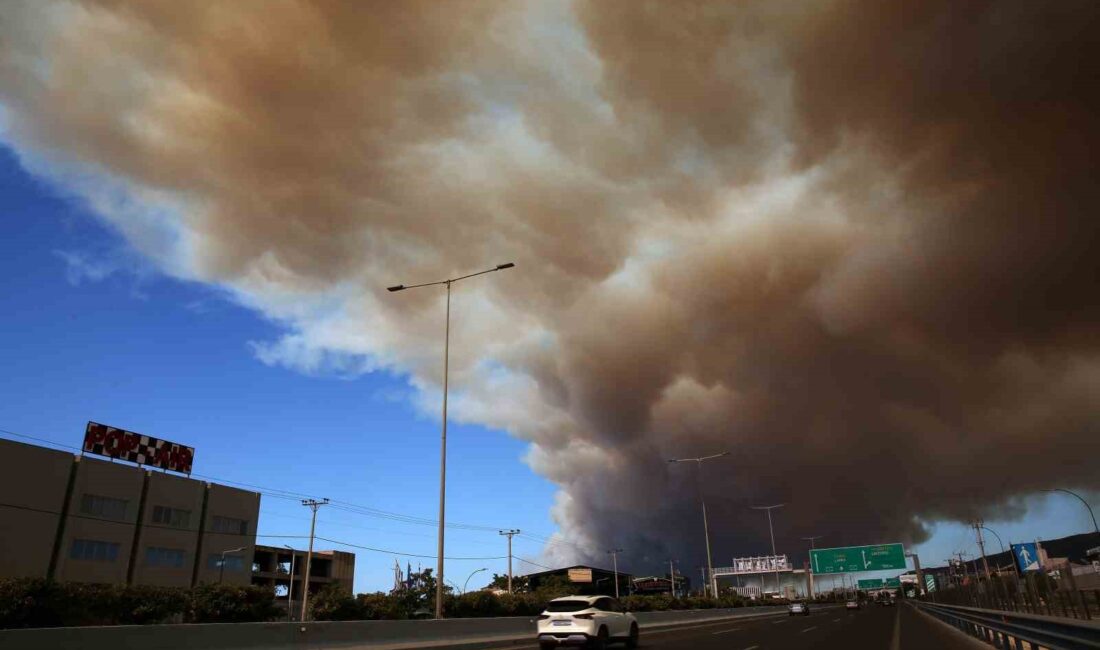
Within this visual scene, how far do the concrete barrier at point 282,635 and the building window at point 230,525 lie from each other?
64770 millimetres

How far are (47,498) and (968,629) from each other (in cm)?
7202

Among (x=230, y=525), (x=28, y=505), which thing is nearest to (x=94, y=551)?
(x=28, y=505)

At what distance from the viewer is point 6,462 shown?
197ft

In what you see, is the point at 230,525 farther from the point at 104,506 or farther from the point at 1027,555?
the point at 1027,555

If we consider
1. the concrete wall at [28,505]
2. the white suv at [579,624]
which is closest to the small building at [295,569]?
the concrete wall at [28,505]

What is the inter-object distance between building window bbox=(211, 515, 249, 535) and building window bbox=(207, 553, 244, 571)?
9.61ft

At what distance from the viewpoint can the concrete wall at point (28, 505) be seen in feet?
192

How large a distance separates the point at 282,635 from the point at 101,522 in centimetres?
6311

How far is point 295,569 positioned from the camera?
112 metres

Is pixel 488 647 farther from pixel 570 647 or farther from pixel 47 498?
pixel 47 498

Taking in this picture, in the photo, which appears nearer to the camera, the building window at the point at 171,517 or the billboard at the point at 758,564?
the building window at the point at 171,517

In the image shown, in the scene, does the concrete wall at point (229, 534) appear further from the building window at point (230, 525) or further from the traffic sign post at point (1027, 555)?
the traffic sign post at point (1027, 555)

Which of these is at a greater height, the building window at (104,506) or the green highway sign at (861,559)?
the building window at (104,506)

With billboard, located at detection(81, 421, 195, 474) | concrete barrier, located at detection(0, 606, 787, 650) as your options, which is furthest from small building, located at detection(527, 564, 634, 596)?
concrete barrier, located at detection(0, 606, 787, 650)
